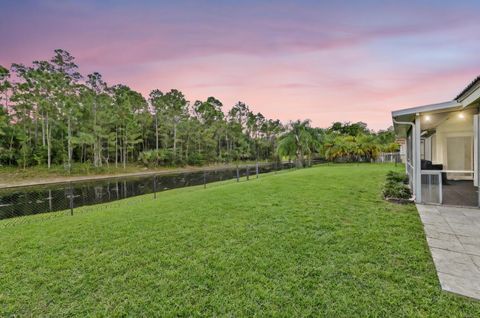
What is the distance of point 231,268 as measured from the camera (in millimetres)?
2783

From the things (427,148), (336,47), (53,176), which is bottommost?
(53,176)

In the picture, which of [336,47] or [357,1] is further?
[336,47]

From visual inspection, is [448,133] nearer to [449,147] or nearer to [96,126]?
[449,147]

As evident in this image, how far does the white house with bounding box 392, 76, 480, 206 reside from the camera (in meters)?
5.26

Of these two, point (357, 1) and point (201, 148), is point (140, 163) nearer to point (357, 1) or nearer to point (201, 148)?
point (201, 148)

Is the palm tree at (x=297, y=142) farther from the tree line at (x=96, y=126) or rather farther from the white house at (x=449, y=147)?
the white house at (x=449, y=147)

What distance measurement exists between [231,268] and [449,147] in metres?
10.5

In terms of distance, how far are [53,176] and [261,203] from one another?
23993mm

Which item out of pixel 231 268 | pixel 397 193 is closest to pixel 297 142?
pixel 397 193

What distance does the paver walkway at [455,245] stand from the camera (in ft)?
7.76

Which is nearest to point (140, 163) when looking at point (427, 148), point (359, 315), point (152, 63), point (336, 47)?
point (152, 63)

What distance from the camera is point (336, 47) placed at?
1112 cm

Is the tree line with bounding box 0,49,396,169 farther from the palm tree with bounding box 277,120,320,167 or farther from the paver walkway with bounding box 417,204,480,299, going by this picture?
the paver walkway with bounding box 417,204,480,299

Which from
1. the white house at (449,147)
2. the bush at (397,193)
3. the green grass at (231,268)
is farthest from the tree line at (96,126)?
the green grass at (231,268)
